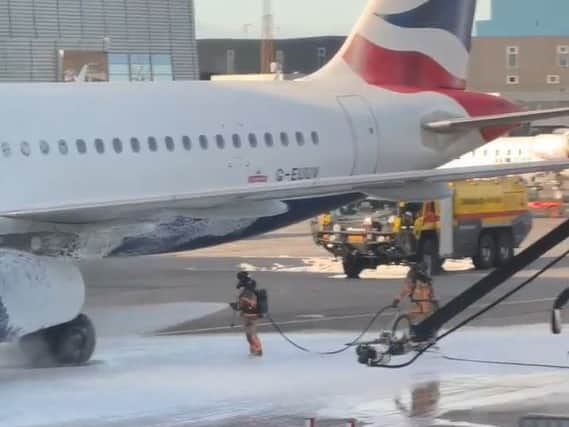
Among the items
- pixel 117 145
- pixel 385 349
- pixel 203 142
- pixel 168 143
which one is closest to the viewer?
pixel 385 349

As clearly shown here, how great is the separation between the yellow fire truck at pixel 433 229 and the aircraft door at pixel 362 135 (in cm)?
398

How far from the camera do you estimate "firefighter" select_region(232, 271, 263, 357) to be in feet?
67.2

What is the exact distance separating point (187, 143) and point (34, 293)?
20.9 feet

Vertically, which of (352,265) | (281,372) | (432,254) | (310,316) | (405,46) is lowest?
(352,265)

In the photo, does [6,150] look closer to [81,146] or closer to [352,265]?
[81,146]

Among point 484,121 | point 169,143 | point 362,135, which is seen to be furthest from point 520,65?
point 169,143

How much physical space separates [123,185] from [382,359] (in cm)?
832

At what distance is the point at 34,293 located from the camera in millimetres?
19188

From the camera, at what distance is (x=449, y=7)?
30.3 meters

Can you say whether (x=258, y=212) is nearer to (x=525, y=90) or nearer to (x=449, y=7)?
(x=449, y=7)

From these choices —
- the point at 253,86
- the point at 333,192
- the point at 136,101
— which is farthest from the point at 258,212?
the point at 253,86

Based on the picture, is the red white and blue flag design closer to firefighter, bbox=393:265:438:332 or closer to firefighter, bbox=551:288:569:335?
firefighter, bbox=393:265:438:332

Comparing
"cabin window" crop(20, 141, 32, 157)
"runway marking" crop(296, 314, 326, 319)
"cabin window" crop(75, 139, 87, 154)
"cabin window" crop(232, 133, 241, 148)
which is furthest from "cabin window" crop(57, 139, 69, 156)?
"runway marking" crop(296, 314, 326, 319)

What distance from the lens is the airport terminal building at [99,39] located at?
6294cm
